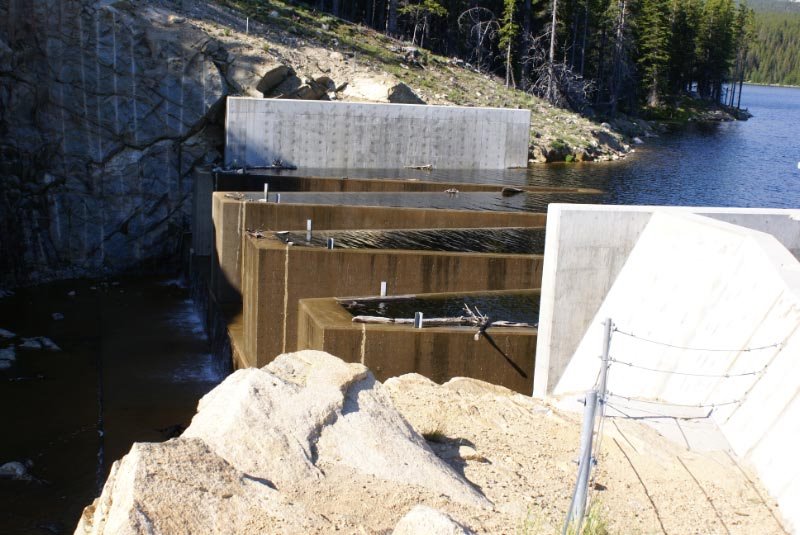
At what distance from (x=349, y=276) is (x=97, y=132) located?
13077 millimetres

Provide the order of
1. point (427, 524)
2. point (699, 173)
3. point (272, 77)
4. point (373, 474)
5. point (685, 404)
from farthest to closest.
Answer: point (699, 173) → point (272, 77) → point (685, 404) → point (373, 474) → point (427, 524)

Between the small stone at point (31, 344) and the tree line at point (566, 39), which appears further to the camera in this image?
the tree line at point (566, 39)

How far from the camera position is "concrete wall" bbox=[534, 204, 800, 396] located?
11.3 m

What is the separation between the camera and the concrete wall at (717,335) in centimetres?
767

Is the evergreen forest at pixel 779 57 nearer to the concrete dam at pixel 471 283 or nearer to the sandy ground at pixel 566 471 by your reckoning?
the concrete dam at pixel 471 283

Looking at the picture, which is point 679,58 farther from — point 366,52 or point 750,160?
point 366,52

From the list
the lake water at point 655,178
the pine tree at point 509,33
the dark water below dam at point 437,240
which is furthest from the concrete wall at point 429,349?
the pine tree at point 509,33

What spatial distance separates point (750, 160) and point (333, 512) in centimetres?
3774

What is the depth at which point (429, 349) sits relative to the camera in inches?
453

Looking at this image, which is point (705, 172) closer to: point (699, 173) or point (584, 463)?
point (699, 173)

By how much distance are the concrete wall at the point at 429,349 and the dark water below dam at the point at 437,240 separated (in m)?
3.76

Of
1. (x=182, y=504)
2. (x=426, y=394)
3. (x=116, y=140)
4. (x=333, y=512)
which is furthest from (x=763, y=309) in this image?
(x=116, y=140)

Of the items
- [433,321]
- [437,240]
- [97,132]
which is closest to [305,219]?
[437,240]

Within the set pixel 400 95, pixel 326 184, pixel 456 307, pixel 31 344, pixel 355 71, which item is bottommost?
pixel 31 344
